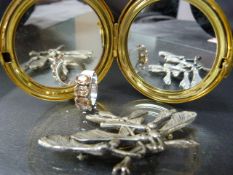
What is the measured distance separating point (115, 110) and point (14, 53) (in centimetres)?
20

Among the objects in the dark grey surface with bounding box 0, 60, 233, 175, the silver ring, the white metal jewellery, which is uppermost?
the white metal jewellery

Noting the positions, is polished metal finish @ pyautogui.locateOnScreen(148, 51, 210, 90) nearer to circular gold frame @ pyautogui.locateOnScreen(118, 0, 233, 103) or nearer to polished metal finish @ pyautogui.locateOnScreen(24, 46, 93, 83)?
circular gold frame @ pyautogui.locateOnScreen(118, 0, 233, 103)

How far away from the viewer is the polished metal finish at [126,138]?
18.9 inches

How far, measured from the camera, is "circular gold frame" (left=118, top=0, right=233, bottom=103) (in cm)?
59

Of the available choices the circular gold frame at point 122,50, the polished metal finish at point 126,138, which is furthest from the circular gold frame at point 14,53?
the polished metal finish at point 126,138

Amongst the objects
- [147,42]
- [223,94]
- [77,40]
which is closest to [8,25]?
[77,40]

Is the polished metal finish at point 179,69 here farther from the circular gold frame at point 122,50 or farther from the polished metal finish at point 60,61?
the polished metal finish at point 60,61

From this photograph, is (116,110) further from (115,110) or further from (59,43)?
(59,43)

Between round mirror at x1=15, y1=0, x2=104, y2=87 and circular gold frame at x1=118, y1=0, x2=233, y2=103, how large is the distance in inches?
1.8

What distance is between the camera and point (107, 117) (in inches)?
23.4

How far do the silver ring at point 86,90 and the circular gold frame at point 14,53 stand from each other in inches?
1.6

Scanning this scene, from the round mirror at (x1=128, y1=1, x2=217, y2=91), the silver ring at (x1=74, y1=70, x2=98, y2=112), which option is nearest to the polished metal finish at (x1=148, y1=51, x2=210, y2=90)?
the round mirror at (x1=128, y1=1, x2=217, y2=91)

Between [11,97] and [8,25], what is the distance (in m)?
0.16

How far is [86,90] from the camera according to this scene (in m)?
0.61
